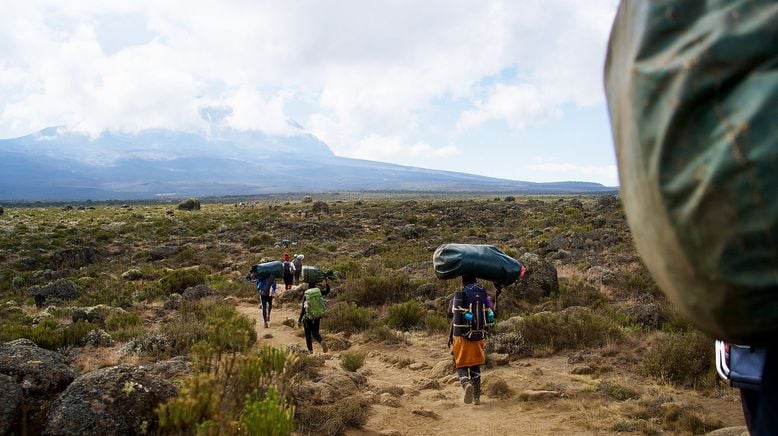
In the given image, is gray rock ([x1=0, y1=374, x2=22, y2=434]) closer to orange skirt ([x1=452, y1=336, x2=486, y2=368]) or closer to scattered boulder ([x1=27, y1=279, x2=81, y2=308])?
orange skirt ([x1=452, y1=336, x2=486, y2=368])

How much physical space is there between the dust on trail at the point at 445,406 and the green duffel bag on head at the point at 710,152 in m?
5.87

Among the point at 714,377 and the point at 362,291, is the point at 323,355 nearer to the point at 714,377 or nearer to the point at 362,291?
the point at 362,291

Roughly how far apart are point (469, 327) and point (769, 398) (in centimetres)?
595

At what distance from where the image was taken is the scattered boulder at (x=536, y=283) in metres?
12.8

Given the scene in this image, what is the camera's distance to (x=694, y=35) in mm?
958

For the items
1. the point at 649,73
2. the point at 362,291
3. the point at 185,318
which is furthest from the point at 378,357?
the point at 649,73

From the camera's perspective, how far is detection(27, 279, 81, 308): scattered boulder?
15367 mm

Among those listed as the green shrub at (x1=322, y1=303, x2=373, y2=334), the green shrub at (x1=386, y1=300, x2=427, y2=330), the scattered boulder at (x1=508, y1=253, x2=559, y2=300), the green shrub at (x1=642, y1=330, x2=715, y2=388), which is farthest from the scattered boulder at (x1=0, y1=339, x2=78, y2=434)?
the scattered boulder at (x1=508, y1=253, x2=559, y2=300)

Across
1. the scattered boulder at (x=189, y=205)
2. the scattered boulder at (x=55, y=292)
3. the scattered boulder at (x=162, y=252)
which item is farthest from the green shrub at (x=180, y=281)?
the scattered boulder at (x=189, y=205)

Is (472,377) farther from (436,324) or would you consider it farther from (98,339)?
(98,339)

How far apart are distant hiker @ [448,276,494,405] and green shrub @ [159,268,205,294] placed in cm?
1237

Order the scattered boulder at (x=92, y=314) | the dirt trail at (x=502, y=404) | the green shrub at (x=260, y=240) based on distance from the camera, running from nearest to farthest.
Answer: the dirt trail at (x=502, y=404) < the scattered boulder at (x=92, y=314) < the green shrub at (x=260, y=240)

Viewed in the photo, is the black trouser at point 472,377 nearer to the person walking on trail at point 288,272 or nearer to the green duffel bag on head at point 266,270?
the green duffel bag on head at point 266,270

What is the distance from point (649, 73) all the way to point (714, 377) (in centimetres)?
748
